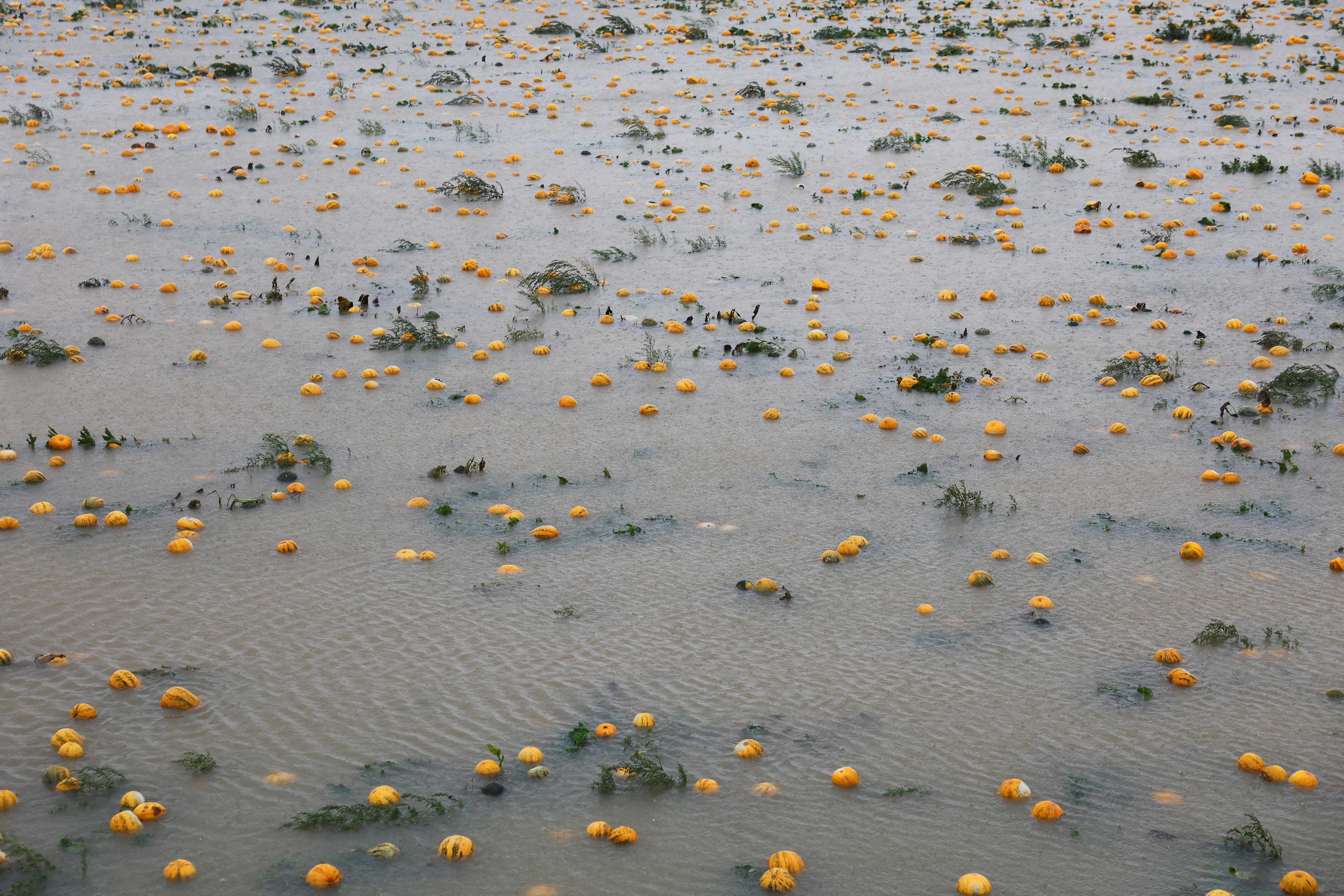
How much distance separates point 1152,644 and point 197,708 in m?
5.71

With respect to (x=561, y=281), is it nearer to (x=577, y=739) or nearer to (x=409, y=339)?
(x=409, y=339)

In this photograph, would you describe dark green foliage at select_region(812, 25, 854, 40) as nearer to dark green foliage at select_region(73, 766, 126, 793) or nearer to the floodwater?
the floodwater

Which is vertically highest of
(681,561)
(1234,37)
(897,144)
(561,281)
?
(1234,37)

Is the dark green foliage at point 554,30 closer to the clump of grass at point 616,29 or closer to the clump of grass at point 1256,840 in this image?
the clump of grass at point 616,29

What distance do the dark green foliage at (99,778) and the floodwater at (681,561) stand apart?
0.07 metres

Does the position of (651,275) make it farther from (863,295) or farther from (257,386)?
(257,386)

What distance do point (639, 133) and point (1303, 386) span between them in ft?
41.6

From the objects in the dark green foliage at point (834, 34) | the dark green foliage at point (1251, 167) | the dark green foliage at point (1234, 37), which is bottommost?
the dark green foliage at point (1251, 167)

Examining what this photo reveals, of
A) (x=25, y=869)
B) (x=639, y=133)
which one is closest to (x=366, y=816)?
(x=25, y=869)

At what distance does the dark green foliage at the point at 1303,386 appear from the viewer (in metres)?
10.0

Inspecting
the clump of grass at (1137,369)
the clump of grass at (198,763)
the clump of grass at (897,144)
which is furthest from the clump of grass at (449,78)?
the clump of grass at (198,763)

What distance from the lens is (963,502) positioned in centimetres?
817

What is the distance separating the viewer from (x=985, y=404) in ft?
33.3

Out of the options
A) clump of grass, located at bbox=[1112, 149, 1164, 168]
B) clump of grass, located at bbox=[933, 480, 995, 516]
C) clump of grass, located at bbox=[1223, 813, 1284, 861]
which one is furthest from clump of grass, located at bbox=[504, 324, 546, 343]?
clump of grass, located at bbox=[1112, 149, 1164, 168]
